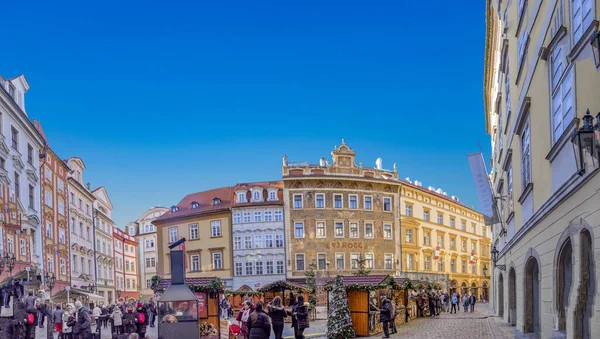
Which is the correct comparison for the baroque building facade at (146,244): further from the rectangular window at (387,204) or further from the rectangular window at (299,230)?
the rectangular window at (387,204)

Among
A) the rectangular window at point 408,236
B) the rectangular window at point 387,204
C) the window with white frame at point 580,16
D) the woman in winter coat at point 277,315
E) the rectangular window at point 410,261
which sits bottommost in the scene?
the rectangular window at point 410,261

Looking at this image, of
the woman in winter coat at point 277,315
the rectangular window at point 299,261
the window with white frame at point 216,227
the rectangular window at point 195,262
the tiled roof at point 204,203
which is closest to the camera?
the woman in winter coat at point 277,315

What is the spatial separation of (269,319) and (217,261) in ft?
160

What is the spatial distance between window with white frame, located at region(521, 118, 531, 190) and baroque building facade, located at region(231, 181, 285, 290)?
43.7 meters

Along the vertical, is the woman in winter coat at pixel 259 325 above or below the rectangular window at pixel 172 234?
above

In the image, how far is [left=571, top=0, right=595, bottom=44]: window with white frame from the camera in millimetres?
8570

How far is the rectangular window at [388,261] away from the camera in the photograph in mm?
61594

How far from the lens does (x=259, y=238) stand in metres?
59.9

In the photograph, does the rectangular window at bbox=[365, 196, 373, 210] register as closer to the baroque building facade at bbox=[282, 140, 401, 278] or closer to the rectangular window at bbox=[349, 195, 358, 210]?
the baroque building facade at bbox=[282, 140, 401, 278]

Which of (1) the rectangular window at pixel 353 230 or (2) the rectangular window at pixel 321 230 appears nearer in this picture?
(2) the rectangular window at pixel 321 230

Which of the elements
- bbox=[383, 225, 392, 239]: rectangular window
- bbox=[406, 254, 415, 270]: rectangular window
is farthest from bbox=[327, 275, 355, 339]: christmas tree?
bbox=[406, 254, 415, 270]: rectangular window

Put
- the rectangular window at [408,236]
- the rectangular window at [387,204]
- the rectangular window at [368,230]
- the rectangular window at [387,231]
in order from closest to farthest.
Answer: the rectangular window at [368,230] < the rectangular window at [387,231] < the rectangular window at [387,204] < the rectangular window at [408,236]

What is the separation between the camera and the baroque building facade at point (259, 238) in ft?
195

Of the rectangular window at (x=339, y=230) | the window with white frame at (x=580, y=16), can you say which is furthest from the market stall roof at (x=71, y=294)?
the window with white frame at (x=580, y=16)
